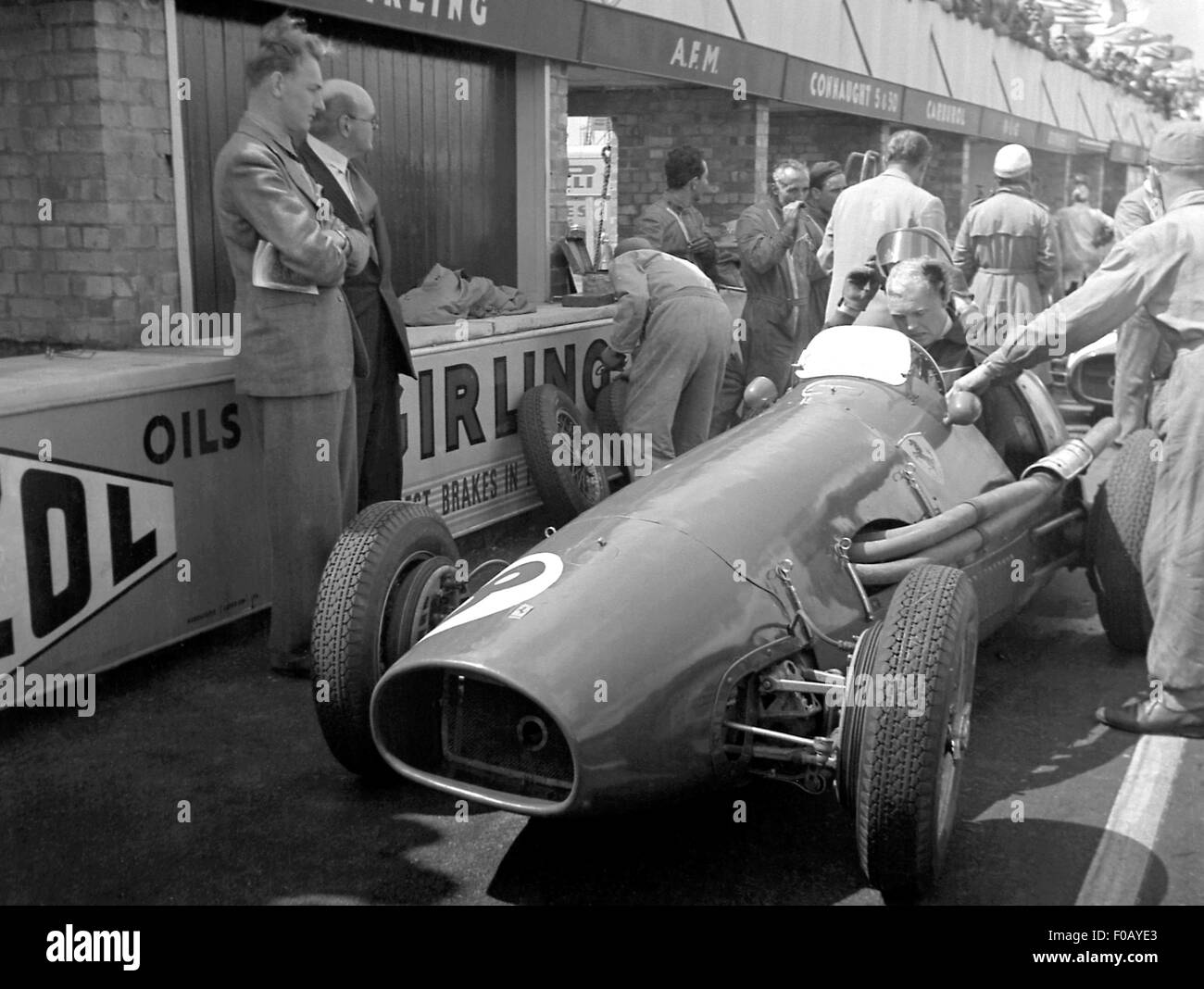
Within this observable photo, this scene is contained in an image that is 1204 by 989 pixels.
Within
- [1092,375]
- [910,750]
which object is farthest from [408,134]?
[910,750]

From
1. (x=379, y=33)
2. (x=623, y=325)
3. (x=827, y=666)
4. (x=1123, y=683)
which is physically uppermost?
(x=379, y=33)

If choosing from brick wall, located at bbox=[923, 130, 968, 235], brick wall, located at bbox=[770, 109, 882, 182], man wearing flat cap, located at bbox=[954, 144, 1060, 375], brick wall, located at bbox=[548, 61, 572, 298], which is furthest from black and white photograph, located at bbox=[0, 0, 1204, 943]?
brick wall, located at bbox=[923, 130, 968, 235]

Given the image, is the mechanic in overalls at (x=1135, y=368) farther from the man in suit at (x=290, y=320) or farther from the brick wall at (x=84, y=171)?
the brick wall at (x=84, y=171)

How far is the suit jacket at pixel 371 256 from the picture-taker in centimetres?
504

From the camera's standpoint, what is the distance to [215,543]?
16.5ft

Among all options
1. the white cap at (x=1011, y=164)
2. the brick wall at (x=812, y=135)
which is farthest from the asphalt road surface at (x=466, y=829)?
the brick wall at (x=812, y=135)

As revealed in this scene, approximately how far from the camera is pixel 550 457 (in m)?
6.66

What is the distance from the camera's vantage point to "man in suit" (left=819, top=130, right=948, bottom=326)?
720 cm

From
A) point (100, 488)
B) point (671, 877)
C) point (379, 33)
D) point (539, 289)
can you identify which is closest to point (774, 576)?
point (671, 877)

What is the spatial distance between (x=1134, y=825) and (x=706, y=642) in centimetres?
140

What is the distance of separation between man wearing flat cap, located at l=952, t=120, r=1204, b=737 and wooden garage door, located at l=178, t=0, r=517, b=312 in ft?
12.0

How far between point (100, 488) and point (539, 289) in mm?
4542
